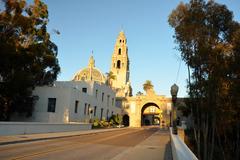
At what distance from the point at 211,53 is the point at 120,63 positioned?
8736 cm

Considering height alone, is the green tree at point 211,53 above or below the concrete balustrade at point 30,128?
above

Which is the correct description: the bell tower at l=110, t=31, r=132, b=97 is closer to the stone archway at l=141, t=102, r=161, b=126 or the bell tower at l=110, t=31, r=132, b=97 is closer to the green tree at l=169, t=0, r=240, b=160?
the stone archway at l=141, t=102, r=161, b=126

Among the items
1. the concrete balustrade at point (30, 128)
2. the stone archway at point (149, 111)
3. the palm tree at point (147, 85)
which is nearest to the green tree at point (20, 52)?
the concrete balustrade at point (30, 128)

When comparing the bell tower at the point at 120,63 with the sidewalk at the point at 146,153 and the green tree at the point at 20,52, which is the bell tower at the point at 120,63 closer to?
the green tree at the point at 20,52

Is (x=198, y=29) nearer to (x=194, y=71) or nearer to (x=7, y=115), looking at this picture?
(x=194, y=71)

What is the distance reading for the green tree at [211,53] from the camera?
773 inches

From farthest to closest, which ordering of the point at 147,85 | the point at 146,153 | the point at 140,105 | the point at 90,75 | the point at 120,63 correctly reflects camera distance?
the point at 147,85
the point at 120,63
the point at 90,75
the point at 140,105
the point at 146,153

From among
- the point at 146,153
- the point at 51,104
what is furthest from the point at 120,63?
the point at 146,153

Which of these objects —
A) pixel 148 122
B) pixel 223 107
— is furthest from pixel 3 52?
pixel 148 122

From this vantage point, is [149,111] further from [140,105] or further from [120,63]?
[140,105]

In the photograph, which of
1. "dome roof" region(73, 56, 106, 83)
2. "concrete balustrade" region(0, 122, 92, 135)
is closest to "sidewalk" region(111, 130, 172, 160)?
"concrete balustrade" region(0, 122, 92, 135)

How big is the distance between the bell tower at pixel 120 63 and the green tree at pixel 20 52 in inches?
2654

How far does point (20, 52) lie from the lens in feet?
98.0

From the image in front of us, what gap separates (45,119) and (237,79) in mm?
26160
